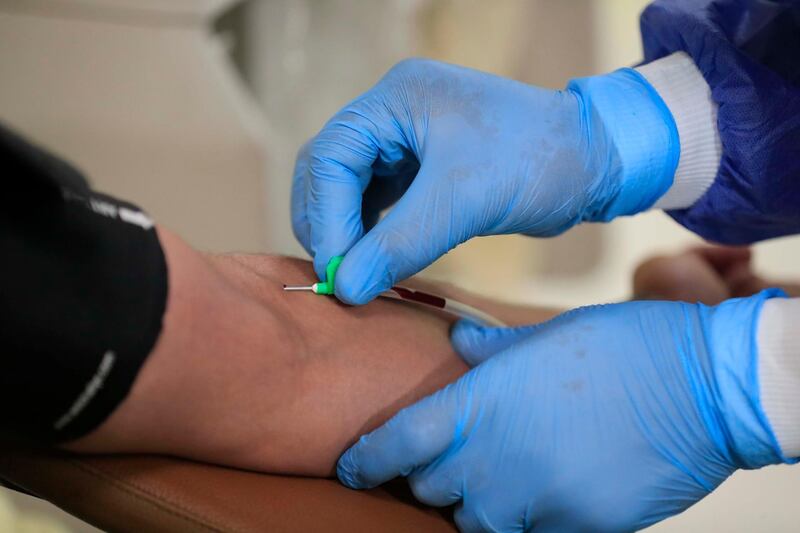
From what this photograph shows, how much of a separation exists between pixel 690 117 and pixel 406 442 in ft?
1.96

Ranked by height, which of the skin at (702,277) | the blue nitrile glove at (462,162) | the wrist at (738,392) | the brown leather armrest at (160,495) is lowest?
the skin at (702,277)

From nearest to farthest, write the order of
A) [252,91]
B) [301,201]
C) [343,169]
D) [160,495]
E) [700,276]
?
[160,495] → [343,169] → [301,201] → [700,276] → [252,91]

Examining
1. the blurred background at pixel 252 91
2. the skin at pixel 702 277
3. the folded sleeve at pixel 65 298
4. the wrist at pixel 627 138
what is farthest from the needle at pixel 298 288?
the blurred background at pixel 252 91

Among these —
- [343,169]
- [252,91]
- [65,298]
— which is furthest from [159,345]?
[252,91]

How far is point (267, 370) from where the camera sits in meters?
0.68

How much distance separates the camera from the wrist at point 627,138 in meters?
0.90

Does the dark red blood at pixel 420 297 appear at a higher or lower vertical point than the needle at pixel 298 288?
lower

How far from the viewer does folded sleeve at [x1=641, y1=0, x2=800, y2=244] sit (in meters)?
0.84

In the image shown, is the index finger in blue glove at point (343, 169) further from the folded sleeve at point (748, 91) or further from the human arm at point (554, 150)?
the folded sleeve at point (748, 91)

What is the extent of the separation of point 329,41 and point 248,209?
0.59m

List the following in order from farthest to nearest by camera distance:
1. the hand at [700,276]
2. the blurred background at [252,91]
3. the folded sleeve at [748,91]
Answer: the blurred background at [252,91]
the hand at [700,276]
the folded sleeve at [748,91]

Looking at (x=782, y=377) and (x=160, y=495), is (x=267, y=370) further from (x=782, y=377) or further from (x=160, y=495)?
(x=782, y=377)

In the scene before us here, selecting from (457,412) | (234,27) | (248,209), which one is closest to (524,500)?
(457,412)

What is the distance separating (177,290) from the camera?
0.57 m
